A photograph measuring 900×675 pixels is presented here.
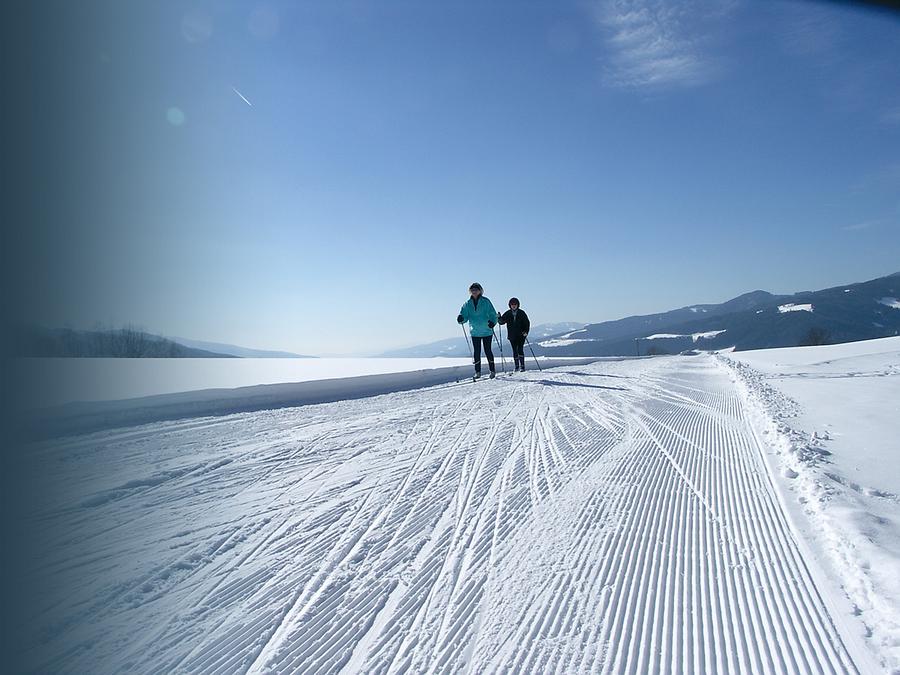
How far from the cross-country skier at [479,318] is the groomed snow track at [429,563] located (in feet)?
29.9

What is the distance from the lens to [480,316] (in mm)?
14164

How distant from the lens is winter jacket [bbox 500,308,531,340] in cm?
1659

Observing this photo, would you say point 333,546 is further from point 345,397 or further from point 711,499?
point 345,397

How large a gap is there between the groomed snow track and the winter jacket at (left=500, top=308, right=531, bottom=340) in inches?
460

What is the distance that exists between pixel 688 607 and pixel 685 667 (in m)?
0.39

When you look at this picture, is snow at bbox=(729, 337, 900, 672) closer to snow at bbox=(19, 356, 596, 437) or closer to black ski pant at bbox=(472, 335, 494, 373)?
snow at bbox=(19, 356, 596, 437)

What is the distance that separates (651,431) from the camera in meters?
5.62

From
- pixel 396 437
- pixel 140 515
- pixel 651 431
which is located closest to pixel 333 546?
pixel 140 515

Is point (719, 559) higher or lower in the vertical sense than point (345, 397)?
lower

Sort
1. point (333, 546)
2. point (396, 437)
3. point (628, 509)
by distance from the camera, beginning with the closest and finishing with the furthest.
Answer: point (333, 546), point (628, 509), point (396, 437)

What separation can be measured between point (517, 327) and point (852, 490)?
43.9ft

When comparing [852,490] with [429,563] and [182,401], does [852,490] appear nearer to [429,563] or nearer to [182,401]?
[429,563]

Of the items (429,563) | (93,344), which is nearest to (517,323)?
(429,563)

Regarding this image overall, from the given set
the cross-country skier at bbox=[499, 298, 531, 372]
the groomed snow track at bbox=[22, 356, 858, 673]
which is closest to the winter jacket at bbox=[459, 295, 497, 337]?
the cross-country skier at bbox=[499, 298, 531, 372]
